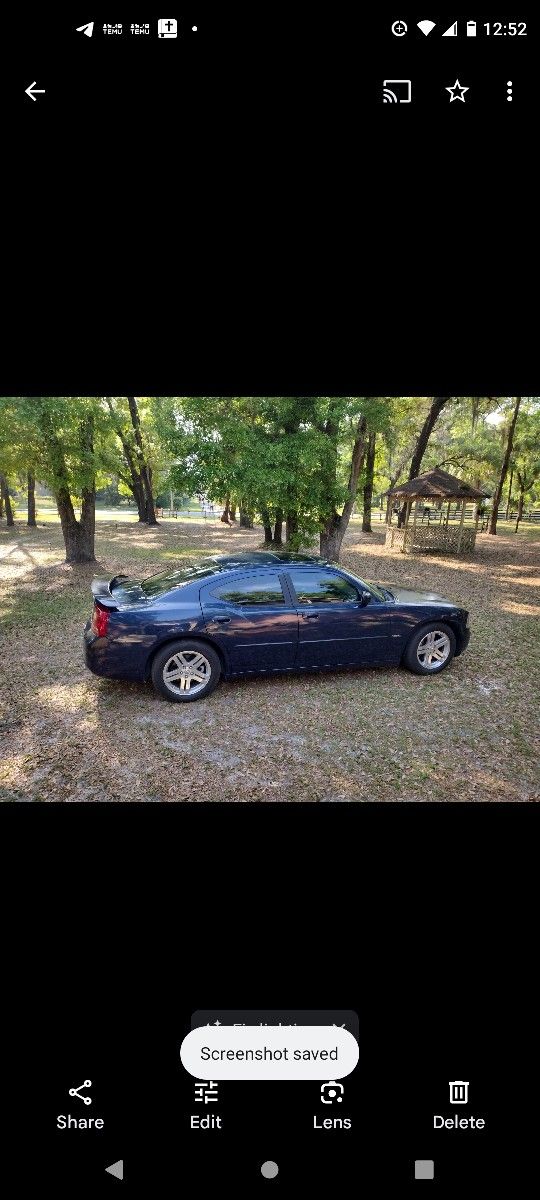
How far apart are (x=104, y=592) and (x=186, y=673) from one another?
44.1 inches

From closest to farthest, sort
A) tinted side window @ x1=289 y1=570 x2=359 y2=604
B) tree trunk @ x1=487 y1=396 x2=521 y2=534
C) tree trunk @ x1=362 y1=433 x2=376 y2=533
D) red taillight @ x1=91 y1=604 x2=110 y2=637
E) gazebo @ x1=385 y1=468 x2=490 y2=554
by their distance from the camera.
Answer: red taillight @ x1=91 y1=604 x2=110 y2=637, tinted side window @ x1=289 y1=570 x2=359 y2=604, gazebo @ x1=385 y1=468 x2=490 y2=554, tree trunk @ x1=362 y1=433 x2=376 y2=533, tree trunk @ x1=487 y1=396 x2=521 y2=534

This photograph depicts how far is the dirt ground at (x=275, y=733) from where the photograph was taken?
291 cm

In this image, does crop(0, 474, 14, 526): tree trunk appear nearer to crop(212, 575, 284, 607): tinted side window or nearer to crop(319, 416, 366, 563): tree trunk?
crop(319, 416, 366, 563): tree trunk

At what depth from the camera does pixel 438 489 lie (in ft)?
45.5

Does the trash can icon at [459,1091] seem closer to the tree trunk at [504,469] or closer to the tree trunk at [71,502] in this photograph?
the tree trunk at [71,502]

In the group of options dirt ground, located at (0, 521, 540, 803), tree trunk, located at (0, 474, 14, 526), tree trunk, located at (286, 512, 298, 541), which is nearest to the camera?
dirt ground, located at (0, 521, 540, 803)

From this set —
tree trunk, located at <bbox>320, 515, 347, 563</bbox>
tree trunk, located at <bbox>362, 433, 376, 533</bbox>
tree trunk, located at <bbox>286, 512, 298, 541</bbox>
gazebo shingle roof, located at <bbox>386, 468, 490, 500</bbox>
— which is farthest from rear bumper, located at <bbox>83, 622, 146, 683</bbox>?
gazebo shingle roof, located at <bbox>386, 468, 490, 500</bbox>

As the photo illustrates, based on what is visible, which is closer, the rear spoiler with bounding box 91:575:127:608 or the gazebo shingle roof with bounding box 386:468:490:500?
the rear spoiler with bounding box 91:575:127:608

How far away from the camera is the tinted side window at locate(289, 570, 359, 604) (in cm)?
432

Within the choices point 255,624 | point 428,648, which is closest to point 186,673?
point 255,624
